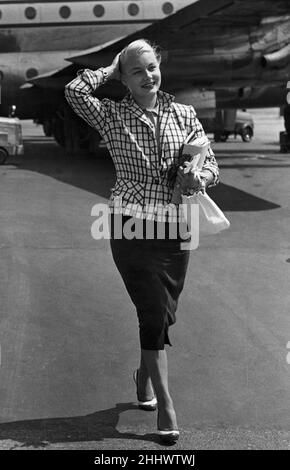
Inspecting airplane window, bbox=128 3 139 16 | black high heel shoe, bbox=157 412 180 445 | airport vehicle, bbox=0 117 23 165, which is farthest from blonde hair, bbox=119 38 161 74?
airplane window, bbox=128 3 139 16

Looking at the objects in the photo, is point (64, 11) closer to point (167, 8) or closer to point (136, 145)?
point (167, 8)

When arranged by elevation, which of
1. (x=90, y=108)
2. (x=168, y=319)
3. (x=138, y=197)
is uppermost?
(x=90, y=108)

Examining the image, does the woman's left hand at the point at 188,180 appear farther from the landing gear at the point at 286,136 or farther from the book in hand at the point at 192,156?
the landing gear at the point at 286,136

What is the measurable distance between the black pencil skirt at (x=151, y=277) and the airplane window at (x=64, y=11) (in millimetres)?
15946

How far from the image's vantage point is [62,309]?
20.9ft

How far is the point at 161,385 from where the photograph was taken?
13.7 ft

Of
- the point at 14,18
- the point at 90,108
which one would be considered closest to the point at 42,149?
the point at 14,18

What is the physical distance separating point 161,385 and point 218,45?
40.3 feet

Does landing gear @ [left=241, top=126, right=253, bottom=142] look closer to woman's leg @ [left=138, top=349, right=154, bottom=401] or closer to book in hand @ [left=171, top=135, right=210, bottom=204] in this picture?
woman's leg @ [left=138, top=349, right=154, bottom=401]

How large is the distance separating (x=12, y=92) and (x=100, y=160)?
12.1ft

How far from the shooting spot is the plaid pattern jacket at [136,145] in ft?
13.7
